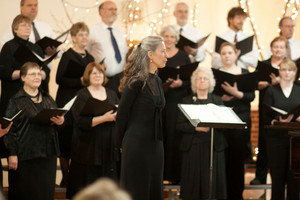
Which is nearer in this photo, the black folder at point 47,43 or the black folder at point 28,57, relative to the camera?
the black folder at point 28,57

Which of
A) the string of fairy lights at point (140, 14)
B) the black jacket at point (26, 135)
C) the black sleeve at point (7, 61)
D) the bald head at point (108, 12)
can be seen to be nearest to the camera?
the black jacket at point (26, 135)

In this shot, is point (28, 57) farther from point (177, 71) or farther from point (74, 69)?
point (177, 71)

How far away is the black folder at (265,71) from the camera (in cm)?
566

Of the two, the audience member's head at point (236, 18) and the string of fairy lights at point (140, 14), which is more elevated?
the string of fairy lights at point (140, 14)

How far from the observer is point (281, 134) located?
540 centimetres

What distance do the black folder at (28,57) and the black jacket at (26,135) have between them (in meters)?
0.49

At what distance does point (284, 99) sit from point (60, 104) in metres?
2.38

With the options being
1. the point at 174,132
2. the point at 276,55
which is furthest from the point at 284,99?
the point at 174,132

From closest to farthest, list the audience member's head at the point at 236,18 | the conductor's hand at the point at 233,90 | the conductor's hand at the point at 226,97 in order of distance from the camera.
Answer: the conductor's hand at the point at 233,90 < the conductor's hand at the point at 226,97 < the audience member's head at the point at 236,18

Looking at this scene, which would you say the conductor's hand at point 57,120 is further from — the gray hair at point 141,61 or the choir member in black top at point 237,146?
the choir member in black top at point 237,146

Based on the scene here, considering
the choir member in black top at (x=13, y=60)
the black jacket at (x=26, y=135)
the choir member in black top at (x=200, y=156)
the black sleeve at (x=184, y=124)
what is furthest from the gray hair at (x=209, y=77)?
the black jacket at (x=26, y=135)

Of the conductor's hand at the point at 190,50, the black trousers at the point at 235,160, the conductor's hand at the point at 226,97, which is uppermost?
the conductor's hand at the point at 190,50

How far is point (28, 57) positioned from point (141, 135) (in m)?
2.16

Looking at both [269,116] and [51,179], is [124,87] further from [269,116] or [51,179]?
[269,116]
